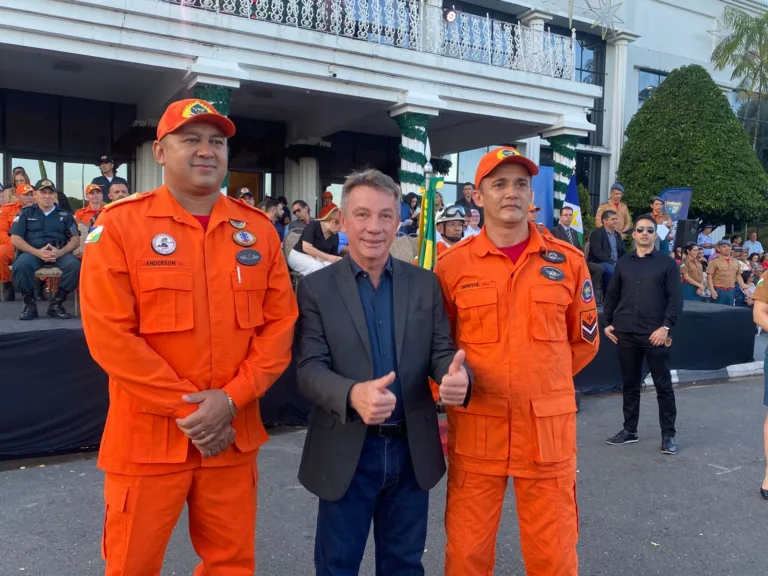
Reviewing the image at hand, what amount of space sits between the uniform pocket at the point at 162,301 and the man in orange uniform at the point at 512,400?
1116 mm

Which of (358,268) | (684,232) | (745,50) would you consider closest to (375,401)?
(358,268)

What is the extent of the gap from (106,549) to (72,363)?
10.4ft

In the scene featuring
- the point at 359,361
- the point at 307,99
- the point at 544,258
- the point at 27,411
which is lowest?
the point at 27,411

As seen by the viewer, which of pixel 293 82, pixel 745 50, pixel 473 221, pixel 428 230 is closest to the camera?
pixel 428 230

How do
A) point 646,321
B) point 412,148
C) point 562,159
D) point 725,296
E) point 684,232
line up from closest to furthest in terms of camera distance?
point 646,321 → point 412,148 → point 725,296 → point 684,232 → point 562,159

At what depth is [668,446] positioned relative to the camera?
17.5 ft

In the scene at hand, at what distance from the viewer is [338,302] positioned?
234 cm

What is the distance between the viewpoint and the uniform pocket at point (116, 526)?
7.10 ft

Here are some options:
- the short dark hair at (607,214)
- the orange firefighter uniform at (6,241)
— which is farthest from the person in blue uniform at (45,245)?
the short dark hair at (607,214)

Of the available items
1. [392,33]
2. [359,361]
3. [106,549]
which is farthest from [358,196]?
[392,33]

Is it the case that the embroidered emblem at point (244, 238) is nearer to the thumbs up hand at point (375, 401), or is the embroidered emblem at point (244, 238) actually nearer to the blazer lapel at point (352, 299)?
the blazer lapel at point (352, 299)

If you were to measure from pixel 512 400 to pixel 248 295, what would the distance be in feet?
3.72

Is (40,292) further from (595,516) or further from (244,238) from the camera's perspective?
(595,516)

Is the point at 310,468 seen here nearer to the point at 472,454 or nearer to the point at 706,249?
the point at 472,454
